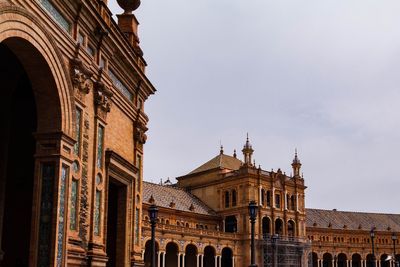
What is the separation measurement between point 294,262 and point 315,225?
12581mm

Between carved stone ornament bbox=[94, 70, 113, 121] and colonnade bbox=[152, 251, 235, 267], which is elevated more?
carved stone ornament bbox=[94, 70, 113, 121]

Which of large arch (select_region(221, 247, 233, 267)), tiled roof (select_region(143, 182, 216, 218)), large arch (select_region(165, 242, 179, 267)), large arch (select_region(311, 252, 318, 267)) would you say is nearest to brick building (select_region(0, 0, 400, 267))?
large arch (select_region(165, 242, 179, 267))

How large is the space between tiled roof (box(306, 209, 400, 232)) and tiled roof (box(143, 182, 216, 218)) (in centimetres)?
1818

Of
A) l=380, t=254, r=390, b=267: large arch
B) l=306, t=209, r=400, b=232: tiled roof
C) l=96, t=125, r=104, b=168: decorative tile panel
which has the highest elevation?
l=306, t=209, r=400, b=232: tiled roof

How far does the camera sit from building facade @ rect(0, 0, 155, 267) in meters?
11.4

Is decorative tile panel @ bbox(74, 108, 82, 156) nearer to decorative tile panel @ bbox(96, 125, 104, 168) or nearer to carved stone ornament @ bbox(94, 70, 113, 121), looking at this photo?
carved stone ornament @ bbox(94, 70, 113, 121)

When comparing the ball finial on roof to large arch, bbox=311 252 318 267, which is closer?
the ball finial on roof

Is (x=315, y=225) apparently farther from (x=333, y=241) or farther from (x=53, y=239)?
(x=53, y=239)

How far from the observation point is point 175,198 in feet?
222

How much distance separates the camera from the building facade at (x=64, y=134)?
1137cm

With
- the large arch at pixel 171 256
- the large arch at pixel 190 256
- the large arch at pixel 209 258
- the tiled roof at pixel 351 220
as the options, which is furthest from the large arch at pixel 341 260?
the large arch at pixel 171 256

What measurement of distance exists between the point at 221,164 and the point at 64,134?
200ft

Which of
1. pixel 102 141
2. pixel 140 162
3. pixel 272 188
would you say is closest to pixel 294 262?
pixel 272 188

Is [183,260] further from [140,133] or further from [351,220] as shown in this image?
[140,133]
